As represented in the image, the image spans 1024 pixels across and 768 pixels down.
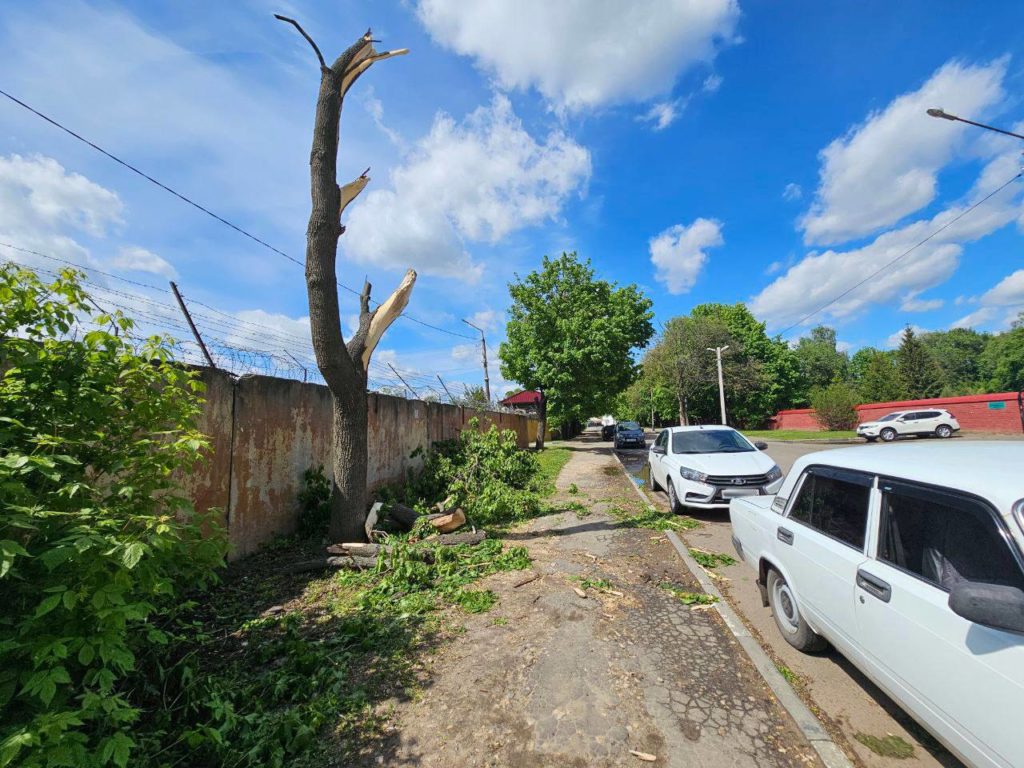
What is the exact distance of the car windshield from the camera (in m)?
8.33

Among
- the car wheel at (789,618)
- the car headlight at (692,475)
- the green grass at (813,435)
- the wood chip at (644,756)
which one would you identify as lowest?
the wood chip at (644,756)

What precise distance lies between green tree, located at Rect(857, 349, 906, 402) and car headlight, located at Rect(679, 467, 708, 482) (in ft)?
168

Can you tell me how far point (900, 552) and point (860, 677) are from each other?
1529 millimetres

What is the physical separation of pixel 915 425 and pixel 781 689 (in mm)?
27603

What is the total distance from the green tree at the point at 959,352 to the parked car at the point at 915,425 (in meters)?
63.1

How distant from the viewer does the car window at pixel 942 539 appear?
6.21 feet

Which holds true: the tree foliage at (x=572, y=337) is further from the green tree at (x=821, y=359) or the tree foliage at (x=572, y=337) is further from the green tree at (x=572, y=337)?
the green tree at (x=821, y=359)

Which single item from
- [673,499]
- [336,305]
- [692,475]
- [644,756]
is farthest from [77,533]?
[673,499]

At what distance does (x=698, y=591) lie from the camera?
4703 mm

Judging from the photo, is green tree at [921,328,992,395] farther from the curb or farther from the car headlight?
the curb

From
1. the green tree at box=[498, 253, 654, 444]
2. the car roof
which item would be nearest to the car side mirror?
the car roof

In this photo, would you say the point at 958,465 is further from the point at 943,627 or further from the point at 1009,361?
the point at 1009,361

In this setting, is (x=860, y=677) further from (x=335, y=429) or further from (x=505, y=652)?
(x=335, y=429)

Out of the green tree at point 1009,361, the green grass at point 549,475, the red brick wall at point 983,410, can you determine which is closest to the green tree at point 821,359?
the green tree at point 1009,361
